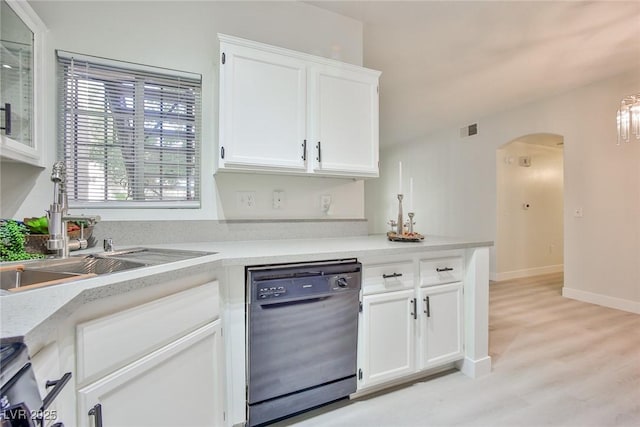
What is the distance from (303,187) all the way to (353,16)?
1367 mm

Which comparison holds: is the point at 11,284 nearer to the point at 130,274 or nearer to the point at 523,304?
the point at 130,274

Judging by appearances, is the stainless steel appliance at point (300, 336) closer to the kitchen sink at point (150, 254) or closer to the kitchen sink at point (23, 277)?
the kitchen sink at point (150, 254)

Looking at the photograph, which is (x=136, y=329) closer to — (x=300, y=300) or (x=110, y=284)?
(x=110, y=284)

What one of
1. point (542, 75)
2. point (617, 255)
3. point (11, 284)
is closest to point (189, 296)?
point (11, 284)

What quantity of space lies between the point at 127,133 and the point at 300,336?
1.51 m

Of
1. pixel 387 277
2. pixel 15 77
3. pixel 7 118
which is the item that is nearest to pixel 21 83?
pixel 15 77

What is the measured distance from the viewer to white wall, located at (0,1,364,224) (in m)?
1.60

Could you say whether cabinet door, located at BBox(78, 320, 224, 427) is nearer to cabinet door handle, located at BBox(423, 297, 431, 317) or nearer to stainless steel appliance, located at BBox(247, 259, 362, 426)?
stainless steel appliance, located at BBox(247, 259, 362, 426)

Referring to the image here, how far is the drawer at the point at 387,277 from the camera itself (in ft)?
5.25

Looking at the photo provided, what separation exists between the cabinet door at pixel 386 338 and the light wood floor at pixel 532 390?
181mm

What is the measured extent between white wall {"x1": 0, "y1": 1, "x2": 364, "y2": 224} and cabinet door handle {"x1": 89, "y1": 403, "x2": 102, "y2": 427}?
46.1 inches

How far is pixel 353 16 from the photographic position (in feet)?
7.55

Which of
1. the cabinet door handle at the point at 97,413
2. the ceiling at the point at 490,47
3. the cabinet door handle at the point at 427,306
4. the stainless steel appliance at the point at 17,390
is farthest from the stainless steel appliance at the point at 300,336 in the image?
the ceiling at the point at 490,47

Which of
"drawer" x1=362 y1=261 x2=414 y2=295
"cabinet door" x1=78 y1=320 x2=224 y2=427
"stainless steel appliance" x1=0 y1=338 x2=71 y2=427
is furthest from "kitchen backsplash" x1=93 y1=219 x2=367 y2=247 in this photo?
"stainless steel appliance" x1=0 y1=338 x2=71 y2=427
